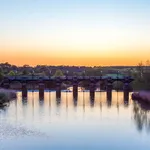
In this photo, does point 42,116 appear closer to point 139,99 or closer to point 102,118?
point 102,118

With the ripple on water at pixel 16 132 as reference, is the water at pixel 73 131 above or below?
below

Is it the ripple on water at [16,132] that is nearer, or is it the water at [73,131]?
the water at [73,131]

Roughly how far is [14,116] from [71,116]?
16.1 ft

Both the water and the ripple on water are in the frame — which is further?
the ripple on water

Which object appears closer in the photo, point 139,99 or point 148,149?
point 148,149

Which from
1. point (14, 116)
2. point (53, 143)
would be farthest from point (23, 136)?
point (14, 116)

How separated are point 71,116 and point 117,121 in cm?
471

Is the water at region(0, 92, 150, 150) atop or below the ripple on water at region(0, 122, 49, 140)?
below

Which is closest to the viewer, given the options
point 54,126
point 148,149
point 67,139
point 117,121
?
point 148,149

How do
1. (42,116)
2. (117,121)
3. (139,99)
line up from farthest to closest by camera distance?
(139,99), (42,116), (117,121)

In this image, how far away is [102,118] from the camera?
32.6m

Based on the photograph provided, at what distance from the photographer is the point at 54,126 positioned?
27672 mm

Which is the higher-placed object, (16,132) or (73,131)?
(16,132)

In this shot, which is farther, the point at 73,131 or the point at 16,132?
the point at 73,131
